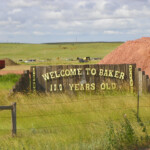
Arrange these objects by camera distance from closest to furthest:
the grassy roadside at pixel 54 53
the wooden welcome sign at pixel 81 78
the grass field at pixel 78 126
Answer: the grass field at pixel 78 126, the wooden welcome sign at pixel 81 78, the grassy roadside at pixel 54 53

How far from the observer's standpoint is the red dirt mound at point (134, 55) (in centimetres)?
1738

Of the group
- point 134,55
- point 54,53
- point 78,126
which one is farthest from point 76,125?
point 54,53

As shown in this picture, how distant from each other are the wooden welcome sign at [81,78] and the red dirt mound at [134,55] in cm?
189

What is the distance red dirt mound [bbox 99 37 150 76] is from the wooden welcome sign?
1.89m

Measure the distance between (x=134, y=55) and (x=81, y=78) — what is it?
3918mm

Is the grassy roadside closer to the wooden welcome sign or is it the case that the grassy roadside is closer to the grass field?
the wooden welcome sign

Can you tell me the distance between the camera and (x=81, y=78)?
15383 millimetres

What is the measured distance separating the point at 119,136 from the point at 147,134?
73 cm

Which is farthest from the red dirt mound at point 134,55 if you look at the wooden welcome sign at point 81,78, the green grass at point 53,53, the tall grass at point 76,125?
the green grass at point 53,53

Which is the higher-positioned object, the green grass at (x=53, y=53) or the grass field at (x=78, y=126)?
the green grass at (x=53, y=53)

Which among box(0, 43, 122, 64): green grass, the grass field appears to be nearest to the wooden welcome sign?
the grass field

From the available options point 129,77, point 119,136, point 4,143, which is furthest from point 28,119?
point 129,77

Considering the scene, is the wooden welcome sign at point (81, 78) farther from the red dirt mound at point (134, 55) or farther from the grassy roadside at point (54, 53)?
the grassy roadside at point (54, 53)

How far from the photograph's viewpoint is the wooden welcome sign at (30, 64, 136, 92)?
15.2 m
